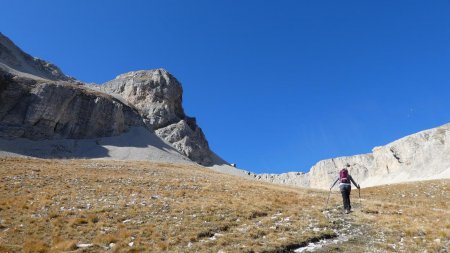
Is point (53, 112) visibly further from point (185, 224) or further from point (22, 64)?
point (185, 224)

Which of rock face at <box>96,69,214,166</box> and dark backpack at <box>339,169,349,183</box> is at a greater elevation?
rock face at <box>96,69,214,166</box>

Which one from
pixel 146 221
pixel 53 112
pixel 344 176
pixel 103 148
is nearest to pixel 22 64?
pixel 53 112

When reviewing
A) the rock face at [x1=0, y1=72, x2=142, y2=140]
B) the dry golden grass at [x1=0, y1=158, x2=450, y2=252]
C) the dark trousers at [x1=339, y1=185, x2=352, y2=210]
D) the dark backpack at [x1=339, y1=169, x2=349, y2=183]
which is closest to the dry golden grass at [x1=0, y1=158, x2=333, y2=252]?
the dry golden grass at [x1=0, y1=158, x2=450, y2=252]

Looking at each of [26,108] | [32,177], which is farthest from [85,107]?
[32,177]

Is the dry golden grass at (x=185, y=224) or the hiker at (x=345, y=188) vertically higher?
the hiker at (x=345, y=188)

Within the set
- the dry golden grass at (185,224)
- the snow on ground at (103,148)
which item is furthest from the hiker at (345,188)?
the snow on ground at (103,148)

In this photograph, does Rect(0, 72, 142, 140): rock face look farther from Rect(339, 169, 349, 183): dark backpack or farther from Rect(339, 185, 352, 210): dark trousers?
Rect(339, 185, 352, 210): dark trousers

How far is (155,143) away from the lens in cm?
11119

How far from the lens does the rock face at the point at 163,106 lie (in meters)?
133

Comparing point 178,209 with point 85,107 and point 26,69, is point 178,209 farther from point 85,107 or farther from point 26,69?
point 26,69

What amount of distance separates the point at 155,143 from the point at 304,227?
96.1 m

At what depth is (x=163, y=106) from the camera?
14512 centimetres

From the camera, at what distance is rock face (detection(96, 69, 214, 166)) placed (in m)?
133

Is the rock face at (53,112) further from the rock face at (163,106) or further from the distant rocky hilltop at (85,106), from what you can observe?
the rock face at (163,106)
